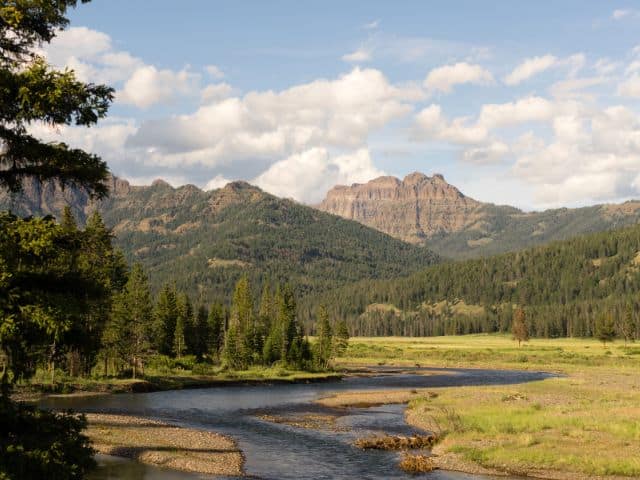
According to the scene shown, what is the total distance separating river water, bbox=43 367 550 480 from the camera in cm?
3572

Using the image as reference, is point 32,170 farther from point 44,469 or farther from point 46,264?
point 44,469

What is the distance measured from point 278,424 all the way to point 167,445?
604 inches

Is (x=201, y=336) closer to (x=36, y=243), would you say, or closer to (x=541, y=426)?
(x=541, y=426)

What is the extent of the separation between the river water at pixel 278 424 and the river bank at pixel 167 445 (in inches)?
48.8

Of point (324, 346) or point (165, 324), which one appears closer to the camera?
point (165, 324)

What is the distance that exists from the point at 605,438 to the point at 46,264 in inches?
1519

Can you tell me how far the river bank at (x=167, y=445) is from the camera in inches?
1447

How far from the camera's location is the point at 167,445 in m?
41.7

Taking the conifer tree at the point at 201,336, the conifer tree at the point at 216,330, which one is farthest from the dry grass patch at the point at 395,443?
the conifer tree at the point at 216,330

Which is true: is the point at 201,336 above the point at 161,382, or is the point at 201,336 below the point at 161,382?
above

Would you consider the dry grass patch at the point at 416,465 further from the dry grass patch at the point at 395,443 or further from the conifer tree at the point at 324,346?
the conifer tree at the point at 324,346

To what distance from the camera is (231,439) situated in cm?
4625

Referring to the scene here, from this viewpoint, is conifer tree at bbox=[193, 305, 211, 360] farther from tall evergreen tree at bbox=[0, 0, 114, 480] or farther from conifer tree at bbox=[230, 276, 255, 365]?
tall evergreen tree at bbox=[0, 0, 114, 480]

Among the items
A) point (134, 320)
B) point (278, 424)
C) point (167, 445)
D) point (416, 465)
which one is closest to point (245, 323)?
point (134, 320)
